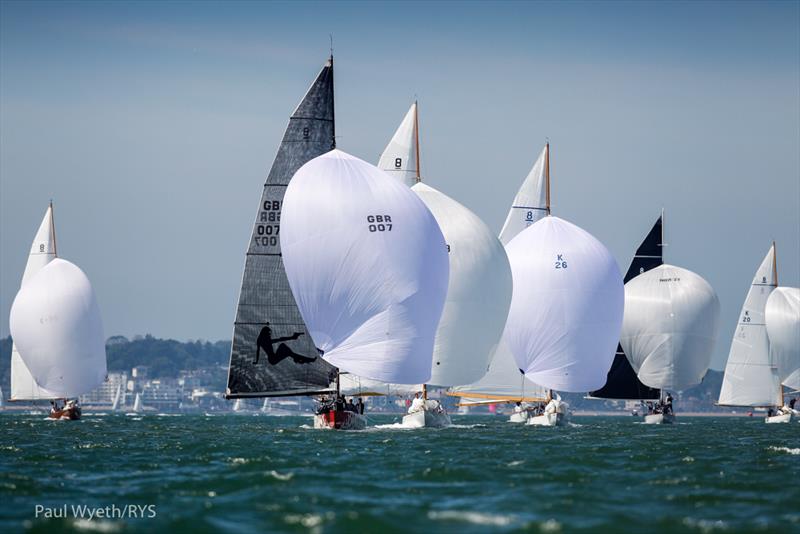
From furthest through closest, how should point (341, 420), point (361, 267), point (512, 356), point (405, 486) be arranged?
point (512, 356)
point (341, 420)
point (361, 267)
point (405, 486)

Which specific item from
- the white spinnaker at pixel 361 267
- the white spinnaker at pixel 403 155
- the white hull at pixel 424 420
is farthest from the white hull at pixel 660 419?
the white spinnaker at pixel 361 267

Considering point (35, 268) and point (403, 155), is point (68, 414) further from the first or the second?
point (403, 155)

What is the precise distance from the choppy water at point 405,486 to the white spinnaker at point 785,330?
140ft

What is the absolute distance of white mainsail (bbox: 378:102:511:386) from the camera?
2122 inches

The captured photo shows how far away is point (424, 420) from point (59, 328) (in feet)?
101

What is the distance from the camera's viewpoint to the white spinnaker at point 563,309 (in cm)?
6188

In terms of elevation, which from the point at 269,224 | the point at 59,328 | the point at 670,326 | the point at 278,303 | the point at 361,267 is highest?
the point at 269,224

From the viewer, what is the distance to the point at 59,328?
7725 centimetres

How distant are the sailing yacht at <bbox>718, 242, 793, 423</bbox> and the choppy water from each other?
4414cm

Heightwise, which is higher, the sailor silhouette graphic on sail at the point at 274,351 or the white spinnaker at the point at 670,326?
the white spinnaker at the point at 670,326

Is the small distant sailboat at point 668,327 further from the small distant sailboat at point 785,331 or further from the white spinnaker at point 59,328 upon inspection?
the white spinnaker at point 59,328

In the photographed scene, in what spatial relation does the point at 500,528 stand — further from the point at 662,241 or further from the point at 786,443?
the point at 662,241

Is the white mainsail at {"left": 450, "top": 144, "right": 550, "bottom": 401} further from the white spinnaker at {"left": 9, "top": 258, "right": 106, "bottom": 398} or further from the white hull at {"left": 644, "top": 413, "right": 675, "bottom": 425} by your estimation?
the white spinnaker at {"left": 9, "top": 258, "right": 106, "bottom": 398}

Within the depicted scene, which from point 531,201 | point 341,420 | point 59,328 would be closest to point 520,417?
point 531,201
